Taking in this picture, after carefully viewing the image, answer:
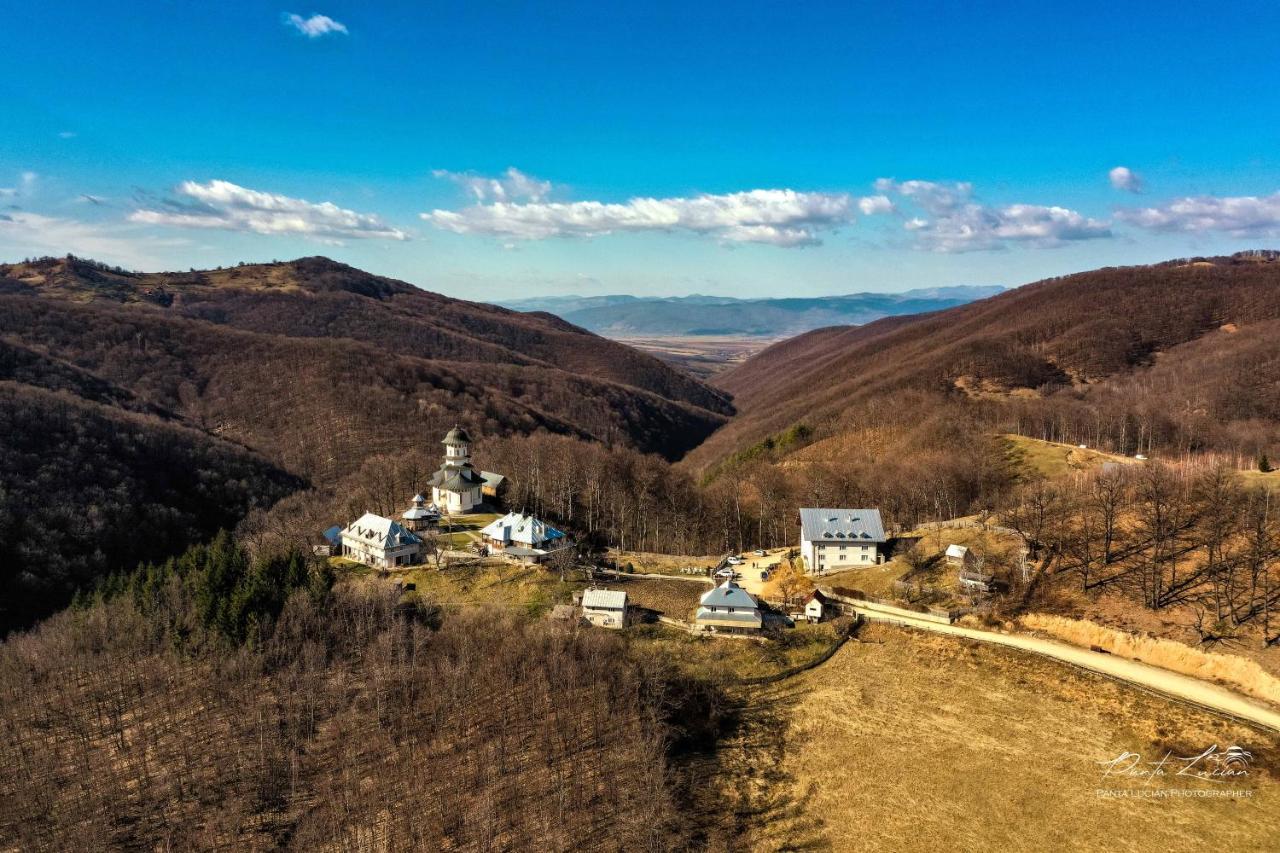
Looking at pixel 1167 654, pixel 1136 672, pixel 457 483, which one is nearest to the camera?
pixel 1136 672

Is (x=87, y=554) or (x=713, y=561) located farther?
(x=87, y=554)

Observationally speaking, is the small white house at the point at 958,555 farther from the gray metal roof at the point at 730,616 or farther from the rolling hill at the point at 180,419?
the rolling hill at the point at 180,419

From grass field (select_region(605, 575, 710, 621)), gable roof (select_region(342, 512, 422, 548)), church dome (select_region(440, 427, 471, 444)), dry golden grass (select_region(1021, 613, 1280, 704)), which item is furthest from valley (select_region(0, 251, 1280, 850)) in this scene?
church dome (select_region(440, 427, 471, 444))

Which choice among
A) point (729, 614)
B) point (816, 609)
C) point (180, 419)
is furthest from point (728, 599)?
point (180, 419)

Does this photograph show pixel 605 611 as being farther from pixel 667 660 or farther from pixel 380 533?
pixel 380 533

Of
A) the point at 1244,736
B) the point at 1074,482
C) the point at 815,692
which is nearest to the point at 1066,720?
the point at 1244,736

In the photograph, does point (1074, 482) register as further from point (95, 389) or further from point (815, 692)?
point (95, 389)

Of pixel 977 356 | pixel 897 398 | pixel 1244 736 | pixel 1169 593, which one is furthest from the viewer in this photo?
pixel 977 356
